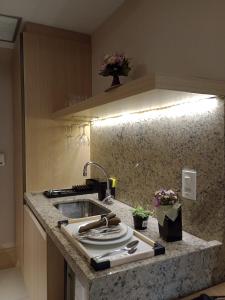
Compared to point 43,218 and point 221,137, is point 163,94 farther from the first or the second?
point 43,218

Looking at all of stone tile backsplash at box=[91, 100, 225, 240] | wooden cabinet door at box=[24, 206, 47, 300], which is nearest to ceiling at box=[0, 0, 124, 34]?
stone tile backsplash at box=[91, 100, 225, 240]

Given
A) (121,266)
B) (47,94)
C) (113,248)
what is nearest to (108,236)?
(113,248)

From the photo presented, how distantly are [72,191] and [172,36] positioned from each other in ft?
4.61

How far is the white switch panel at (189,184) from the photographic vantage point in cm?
124

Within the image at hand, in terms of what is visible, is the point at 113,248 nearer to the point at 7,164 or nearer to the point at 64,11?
the point at 64,11

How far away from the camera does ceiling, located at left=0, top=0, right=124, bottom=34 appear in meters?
1.84

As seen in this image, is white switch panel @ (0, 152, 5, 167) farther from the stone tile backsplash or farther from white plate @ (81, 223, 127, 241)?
white plate @ (81, 223, 127, 241)

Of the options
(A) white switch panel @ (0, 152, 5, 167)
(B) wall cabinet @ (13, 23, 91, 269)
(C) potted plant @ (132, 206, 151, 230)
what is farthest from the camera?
(A) white switch panel @ (0, 152, 5, 167)

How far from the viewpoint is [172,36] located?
1390 millimetres

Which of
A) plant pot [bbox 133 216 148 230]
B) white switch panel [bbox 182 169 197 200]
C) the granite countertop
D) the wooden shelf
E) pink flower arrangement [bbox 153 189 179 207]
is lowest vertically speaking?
the granite countertop

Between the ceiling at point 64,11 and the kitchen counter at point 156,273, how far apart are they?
5.32 feet

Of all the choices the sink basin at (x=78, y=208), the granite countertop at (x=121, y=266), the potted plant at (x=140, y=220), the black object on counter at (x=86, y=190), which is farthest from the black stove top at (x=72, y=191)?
the potted plant at (x=140, y=220)

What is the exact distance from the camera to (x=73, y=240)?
44.3 inches

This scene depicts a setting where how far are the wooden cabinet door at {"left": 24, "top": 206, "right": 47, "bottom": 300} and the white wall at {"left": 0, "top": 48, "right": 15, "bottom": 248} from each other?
79cm
